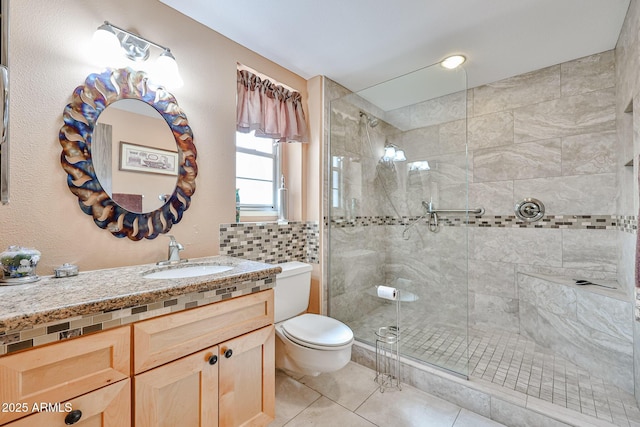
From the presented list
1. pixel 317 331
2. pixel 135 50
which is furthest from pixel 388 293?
pixel 135 50

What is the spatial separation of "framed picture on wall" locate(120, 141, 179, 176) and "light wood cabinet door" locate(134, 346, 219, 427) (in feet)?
3.32

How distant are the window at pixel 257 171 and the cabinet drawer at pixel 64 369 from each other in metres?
1.32

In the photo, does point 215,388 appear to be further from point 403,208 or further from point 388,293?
point 403,208

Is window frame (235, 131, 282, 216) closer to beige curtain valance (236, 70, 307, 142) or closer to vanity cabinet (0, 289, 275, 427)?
beige curtain valance (236, 70, 307, 142)

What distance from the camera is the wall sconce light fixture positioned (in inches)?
50.4

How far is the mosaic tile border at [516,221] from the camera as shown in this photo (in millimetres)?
2004

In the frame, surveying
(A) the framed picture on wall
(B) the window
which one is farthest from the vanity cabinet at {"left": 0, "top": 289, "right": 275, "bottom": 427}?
(B) the window

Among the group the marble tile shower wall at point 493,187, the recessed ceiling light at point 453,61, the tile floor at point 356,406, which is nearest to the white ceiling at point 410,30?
the recessed ceiling light at point 453,61

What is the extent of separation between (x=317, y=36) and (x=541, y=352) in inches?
113

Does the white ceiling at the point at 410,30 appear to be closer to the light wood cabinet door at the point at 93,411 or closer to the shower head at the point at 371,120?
the shower head at the point at 371,120

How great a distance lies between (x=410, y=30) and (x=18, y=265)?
7.74 ft

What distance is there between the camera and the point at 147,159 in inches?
58.9

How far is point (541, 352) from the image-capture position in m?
2.09

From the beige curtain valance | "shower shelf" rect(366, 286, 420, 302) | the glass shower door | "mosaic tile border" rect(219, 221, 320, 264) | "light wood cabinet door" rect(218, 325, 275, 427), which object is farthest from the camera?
"shower shelf" rect(366, 286, 420, 302)
